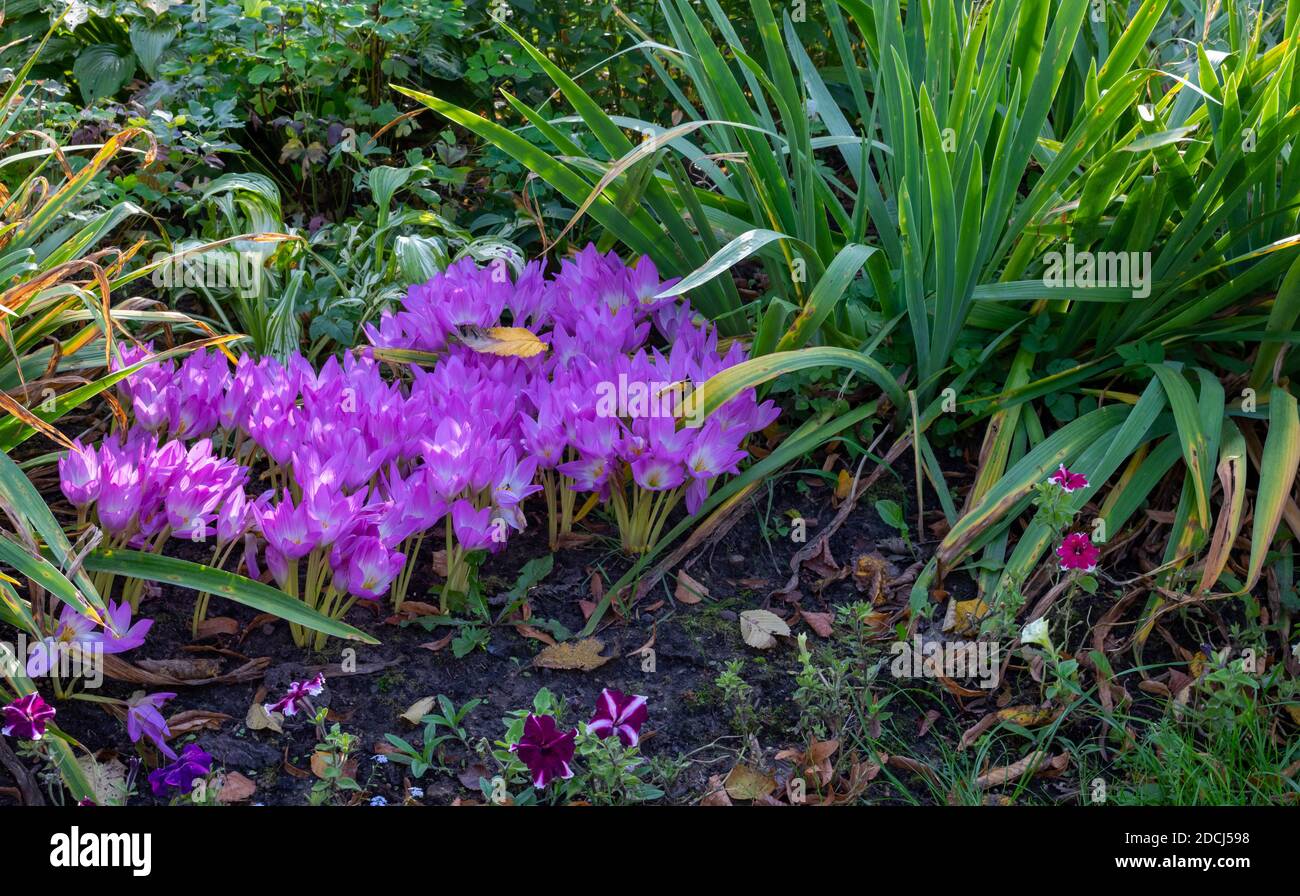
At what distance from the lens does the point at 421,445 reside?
2266mm

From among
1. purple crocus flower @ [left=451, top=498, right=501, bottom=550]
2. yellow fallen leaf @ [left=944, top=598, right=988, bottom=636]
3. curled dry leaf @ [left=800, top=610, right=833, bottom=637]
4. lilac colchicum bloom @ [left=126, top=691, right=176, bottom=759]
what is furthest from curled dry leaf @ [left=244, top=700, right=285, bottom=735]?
yellow fallen leaf @ [left=944, top=598, right=988, bottom=636]

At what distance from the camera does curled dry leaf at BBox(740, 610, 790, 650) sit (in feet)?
7.41

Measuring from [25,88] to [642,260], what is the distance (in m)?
2.07

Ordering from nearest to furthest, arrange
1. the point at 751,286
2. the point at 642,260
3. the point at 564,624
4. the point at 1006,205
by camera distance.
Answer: the point at 564,624, the point at 1006,205, the point at 642,260, the point at 751,286

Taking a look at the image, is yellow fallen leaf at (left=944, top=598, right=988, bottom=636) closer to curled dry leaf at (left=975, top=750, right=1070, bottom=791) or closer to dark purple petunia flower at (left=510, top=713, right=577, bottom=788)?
curled dry leaf at (left=975, top=750, right=1070, bottom=791)

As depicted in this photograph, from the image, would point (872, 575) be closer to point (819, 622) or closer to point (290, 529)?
point (819, 622)

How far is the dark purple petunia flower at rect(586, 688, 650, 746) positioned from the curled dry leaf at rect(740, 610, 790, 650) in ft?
1.17

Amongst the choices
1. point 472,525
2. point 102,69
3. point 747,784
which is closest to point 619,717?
point 747,784

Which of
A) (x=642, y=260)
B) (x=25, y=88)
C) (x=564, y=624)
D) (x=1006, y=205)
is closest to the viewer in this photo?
(x=564, y=624)

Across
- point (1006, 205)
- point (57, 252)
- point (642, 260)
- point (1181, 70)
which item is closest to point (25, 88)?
point (57, 252)

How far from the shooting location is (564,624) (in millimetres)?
2318

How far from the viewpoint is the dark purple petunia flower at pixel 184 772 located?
1854 millimetres

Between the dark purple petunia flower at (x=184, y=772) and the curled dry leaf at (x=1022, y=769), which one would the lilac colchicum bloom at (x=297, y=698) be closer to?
the dark purple petunia flower at (x=184, y=772)

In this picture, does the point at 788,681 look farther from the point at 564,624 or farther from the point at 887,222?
the point at 887,222
